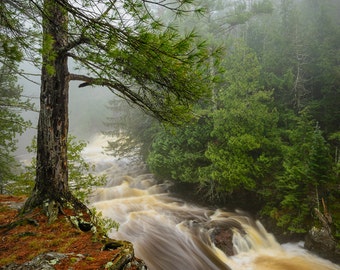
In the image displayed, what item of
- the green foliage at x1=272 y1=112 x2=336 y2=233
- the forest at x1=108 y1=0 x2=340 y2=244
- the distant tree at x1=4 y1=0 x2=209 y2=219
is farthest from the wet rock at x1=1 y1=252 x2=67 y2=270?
the green foliage at x1=272 y1=112 x2=336 y2=233

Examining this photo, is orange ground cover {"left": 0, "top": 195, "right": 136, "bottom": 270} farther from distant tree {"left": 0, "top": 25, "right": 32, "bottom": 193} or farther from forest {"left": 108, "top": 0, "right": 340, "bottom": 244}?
forest {"left": 108, "top": 0, "right": 340, "bottom": 244}

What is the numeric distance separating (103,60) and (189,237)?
8.30m

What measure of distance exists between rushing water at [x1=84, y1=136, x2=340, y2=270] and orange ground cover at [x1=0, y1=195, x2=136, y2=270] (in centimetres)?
452

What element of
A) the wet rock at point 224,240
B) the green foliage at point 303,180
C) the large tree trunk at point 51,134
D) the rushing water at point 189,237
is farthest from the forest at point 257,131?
the wet rock at point 224,240

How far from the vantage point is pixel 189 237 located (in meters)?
9.51

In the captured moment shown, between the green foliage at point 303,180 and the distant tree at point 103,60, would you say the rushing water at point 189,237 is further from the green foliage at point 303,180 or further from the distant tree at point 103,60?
the distant tree at point 103,60

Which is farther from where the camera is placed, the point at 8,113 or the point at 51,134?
the point at 8,113

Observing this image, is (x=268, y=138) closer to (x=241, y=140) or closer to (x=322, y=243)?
(x=241, y=140)

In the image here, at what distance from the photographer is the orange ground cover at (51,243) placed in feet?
9.79

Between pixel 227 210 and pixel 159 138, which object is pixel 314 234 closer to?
pixel 227 210

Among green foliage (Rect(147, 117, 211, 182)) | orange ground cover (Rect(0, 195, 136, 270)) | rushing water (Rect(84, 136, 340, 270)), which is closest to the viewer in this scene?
orange ground cover (Rect(0, 195, 136, 270))

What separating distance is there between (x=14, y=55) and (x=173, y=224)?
9.36 m

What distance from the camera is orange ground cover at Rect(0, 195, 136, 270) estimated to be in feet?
9.79

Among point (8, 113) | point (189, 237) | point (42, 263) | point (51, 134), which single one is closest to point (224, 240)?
point (189, 237)
